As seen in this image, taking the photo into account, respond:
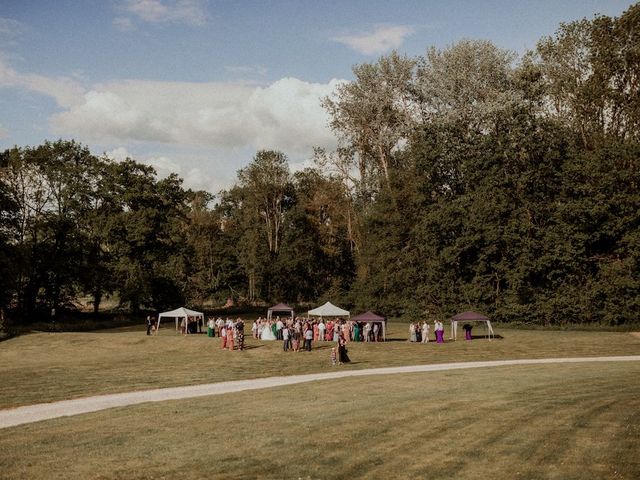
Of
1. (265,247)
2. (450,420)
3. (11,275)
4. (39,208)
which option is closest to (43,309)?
→ (39,208)

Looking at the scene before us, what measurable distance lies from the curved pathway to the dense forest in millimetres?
20289

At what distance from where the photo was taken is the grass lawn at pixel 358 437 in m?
11.2

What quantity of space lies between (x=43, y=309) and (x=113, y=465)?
5403 cm

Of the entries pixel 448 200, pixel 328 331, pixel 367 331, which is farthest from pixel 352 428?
pixel 448 200

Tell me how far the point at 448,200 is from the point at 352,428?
150ft

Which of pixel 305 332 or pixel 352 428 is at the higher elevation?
pixel 305 332

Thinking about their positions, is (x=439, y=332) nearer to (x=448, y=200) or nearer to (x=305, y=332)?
(x=305, y=332)

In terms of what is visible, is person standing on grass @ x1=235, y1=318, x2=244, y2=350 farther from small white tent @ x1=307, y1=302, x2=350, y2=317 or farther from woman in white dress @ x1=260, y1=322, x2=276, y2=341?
small white tent @ x1=307, y1=302, x2=350, y2=317

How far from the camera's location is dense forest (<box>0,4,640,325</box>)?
1890 inches

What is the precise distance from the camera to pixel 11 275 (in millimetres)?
47344

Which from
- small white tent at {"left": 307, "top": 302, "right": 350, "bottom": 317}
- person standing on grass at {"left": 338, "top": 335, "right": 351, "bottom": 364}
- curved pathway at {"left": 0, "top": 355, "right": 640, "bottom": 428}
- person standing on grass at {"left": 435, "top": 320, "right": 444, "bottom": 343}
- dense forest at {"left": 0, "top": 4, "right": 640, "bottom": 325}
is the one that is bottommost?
curved pathway at {"left": 0, "top": 355, "right": 640, "bottom": 428}

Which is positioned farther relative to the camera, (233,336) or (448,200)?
(448,200)

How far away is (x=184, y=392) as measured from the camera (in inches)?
857

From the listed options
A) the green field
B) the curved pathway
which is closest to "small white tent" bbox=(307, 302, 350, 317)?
the curved pathway
